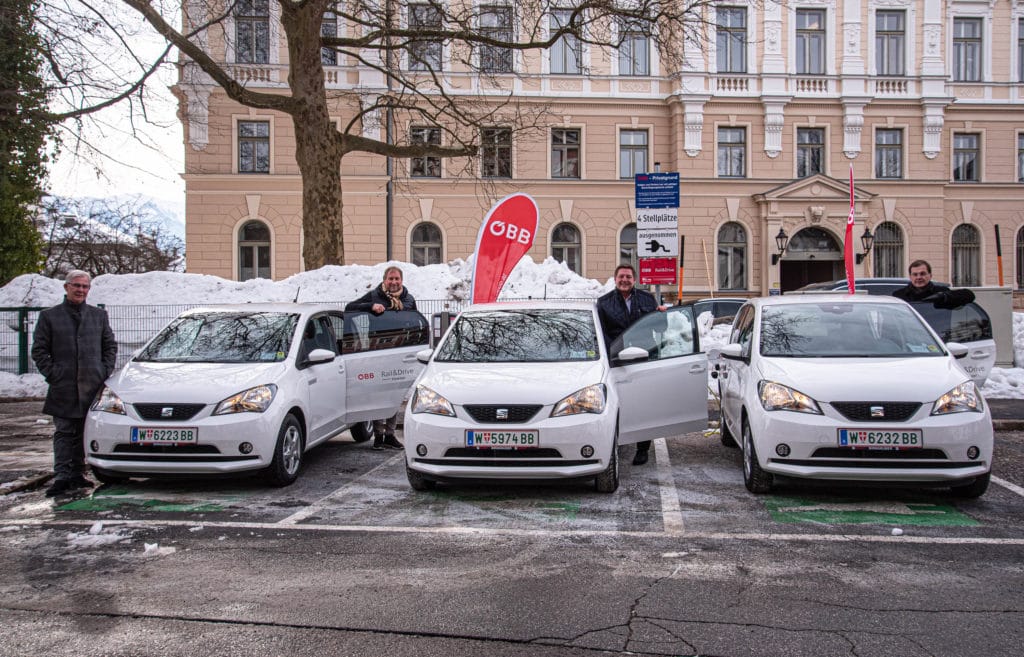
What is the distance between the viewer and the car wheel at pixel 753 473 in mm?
6516

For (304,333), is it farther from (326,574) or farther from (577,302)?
(326,574)

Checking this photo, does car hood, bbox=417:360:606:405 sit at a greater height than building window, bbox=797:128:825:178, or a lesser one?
lesser

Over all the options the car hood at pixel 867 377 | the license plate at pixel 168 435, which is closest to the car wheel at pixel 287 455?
the license plate at pixel 168 435

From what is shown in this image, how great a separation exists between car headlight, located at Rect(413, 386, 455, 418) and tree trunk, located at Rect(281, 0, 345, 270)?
471 inches

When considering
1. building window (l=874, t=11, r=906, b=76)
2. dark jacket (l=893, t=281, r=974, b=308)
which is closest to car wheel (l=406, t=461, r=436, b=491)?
dark jacket (l=893, t=281, r=974, b=308)

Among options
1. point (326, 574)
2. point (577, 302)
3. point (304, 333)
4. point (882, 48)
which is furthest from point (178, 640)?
point (882, 48)

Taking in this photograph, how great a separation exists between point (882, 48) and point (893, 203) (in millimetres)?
6173

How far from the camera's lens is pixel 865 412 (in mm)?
6031

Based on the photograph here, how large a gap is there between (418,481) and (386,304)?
3.25 m

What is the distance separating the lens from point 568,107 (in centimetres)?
3184

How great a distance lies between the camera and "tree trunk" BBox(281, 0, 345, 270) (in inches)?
690

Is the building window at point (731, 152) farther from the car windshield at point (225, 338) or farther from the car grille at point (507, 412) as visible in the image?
the car grille at point (507, 412)

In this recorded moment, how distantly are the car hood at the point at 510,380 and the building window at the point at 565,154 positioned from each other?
26.2 m

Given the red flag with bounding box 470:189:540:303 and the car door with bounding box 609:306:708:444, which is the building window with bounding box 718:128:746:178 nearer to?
the red flag with bounding box 470:189:540:303
